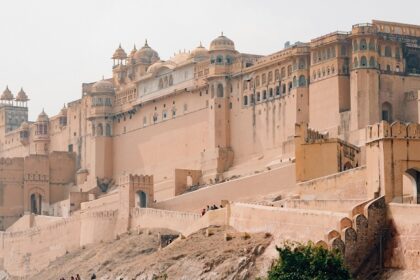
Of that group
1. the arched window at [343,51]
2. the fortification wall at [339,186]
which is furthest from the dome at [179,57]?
the fortification wall at [339,186]

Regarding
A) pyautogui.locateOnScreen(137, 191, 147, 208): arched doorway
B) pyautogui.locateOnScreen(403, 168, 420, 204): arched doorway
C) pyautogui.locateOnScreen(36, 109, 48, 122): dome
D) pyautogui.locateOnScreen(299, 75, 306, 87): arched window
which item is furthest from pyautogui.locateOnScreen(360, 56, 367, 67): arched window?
pyautogui.locateOnScreen(36, 109, 48, 122): dome

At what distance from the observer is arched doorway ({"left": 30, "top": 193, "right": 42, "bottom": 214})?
253 feet

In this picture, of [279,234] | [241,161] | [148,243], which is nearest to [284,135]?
[241,161]

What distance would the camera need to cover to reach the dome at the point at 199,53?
7081 cm

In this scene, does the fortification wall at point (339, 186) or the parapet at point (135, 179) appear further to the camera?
the parapet at point (135, 179)

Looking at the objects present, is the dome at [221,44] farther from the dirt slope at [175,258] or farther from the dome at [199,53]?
the dirt slope at [175,258]

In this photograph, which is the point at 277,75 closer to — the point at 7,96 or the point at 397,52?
the point at 397,52

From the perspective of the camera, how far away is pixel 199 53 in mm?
71125

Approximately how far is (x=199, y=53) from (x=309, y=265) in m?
41.1

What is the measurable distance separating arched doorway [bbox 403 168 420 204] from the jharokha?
7cm

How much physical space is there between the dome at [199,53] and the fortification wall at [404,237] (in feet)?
126

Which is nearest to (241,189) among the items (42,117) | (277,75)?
(277,75)

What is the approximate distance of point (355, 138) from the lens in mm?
55219

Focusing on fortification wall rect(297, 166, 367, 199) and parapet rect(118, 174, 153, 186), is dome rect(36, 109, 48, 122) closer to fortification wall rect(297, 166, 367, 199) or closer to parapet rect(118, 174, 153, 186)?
parapet rect(118, 174, 153, 186)
